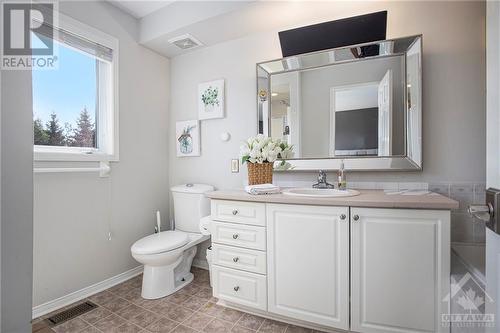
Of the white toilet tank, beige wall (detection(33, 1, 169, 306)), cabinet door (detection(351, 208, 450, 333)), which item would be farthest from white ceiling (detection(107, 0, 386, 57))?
Answer: cabinet door (detection(351, 208, 450, 333))

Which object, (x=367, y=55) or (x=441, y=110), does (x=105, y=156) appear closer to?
(x=367, y=55)

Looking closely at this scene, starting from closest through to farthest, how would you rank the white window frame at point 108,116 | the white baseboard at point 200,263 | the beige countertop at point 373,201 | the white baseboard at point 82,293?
the beige countertop at point 373,201 < the white baseboard at point 82,293 < the white window frame at point 108,116 < the white baseboard at point 200,263

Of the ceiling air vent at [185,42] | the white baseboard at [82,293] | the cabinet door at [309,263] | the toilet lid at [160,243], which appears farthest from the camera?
the ceiling air vent at [185,42]

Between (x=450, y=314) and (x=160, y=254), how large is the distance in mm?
1770

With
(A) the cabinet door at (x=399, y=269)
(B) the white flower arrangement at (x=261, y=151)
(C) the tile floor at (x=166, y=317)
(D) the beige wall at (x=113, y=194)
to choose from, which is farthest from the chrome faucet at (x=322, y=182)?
(D) the beige wall at (x=113, y=194)

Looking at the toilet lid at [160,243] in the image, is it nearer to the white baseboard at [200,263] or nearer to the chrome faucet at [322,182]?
the white baseboard at [200,263]

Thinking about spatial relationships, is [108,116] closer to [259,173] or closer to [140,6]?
[140,6]

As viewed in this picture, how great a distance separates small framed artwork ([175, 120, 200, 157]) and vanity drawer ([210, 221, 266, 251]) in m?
1.01

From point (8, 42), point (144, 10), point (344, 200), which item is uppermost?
point (144, 10)

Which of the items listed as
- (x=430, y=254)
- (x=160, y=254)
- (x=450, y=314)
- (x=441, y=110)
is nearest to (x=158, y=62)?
(x=160, y=254)

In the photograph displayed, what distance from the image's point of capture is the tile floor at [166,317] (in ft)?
5.02

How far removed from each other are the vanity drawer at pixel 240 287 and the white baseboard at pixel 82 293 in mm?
1035

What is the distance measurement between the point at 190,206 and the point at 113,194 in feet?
A: 2.23

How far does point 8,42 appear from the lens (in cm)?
48
